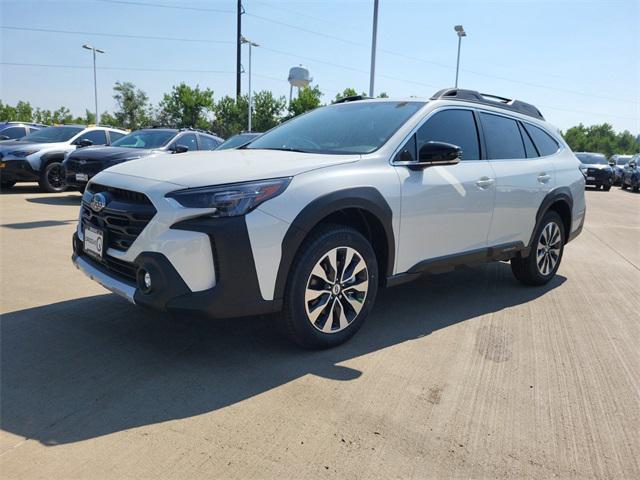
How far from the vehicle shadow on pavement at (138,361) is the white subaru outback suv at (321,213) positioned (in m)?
0.31

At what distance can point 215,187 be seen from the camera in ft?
9.24

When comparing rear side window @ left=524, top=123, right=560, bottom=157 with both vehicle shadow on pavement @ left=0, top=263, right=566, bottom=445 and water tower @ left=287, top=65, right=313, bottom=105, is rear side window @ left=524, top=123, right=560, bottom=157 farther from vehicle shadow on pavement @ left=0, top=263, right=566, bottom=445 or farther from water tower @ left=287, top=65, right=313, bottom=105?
water tower @ left=287, top=65, right=313, bottom=105

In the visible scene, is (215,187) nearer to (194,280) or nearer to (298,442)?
(194,280)

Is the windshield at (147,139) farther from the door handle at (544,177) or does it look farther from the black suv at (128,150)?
the door handle at (544,177)

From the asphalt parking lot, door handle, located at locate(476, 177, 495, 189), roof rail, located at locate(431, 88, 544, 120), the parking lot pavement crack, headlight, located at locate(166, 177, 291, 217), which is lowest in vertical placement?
the asphalt parking lot

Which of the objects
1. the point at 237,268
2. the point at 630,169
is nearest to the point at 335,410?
the point at 237,268

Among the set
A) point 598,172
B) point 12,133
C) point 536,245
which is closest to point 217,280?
point 536,245

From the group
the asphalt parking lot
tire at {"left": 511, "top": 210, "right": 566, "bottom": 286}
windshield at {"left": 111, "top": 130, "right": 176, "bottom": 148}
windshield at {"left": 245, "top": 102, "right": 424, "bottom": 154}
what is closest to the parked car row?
windshield at {"left": 111, "top": 130, "right": 176, "bottom": 148}

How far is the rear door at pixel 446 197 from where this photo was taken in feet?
12.0

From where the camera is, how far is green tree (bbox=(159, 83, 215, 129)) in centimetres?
4459

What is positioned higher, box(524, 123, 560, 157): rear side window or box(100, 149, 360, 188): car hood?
box(524, 123, 560, 157): rear side window

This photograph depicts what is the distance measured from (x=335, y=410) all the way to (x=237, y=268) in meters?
0.92

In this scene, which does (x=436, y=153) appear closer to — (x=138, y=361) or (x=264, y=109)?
(x=138, y=361)

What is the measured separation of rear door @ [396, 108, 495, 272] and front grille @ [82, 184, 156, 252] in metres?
1.73
